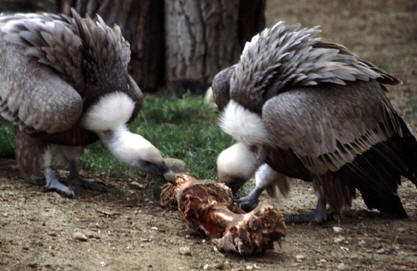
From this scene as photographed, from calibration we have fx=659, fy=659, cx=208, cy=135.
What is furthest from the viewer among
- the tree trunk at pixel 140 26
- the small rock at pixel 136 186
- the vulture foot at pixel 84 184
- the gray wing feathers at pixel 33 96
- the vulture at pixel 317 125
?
the tree trunk at pixel 140 26

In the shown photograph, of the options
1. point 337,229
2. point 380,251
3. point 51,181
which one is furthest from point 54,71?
point 380,251

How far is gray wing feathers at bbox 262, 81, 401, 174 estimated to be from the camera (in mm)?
4852

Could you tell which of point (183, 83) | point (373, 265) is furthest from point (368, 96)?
point (183, 83)

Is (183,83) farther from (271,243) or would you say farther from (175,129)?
(271,243)

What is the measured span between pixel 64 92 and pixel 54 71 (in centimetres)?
28

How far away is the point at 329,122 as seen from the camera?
4984mm

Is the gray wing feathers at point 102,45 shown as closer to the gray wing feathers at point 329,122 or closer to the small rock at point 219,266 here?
the gray wing feathers at point 329,122

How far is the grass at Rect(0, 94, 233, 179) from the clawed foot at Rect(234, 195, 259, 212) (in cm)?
63

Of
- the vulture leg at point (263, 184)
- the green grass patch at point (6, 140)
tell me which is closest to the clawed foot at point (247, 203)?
the vulture leg at point (263, 184)

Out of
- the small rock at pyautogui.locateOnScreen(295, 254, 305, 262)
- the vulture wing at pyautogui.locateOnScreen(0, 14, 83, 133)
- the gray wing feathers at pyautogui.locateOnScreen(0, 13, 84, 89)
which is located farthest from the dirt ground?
the gray wing feathers at pyautogui.locateOnScreen(0, 13, 84, 89)

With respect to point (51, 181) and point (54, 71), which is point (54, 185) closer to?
point (51, 181)

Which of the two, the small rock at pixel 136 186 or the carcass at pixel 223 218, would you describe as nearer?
the carcass at pixel 223 218

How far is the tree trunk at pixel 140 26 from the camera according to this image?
27.2 ft

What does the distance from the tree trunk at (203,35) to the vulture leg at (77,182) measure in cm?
329
